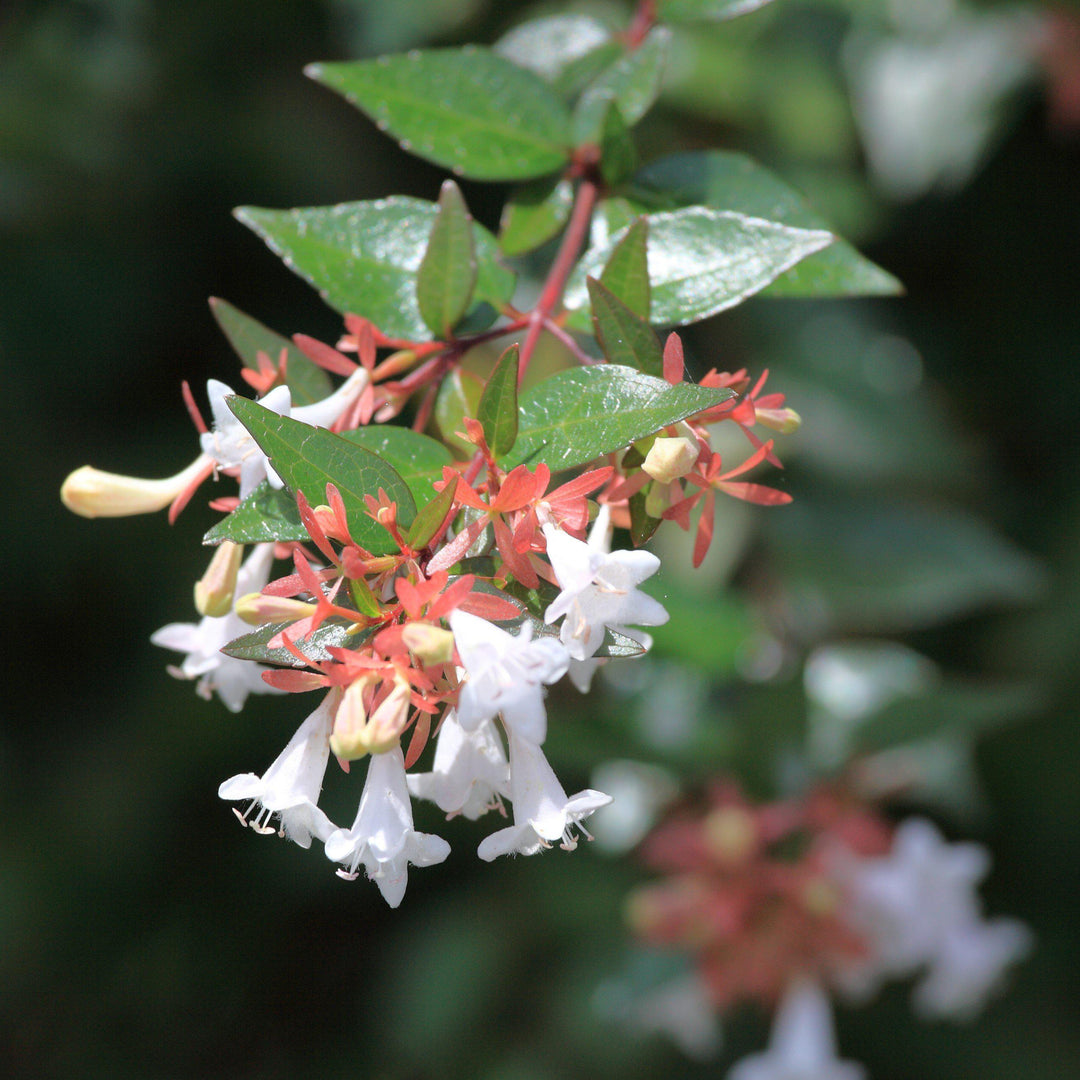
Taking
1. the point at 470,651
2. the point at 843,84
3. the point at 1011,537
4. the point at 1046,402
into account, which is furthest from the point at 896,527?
the point at 470,651

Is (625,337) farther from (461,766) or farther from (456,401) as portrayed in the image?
(461,766)

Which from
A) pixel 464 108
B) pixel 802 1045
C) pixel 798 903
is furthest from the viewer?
pixel 802 1045

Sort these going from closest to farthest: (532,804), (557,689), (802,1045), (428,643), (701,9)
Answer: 1. (428,643)
2. (532,804)
3. (701,9)
4. (802,1045)
5. (557,689)

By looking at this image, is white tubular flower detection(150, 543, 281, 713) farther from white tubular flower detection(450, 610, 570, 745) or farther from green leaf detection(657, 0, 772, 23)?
green leaf detection(657, 0, 772, 23)

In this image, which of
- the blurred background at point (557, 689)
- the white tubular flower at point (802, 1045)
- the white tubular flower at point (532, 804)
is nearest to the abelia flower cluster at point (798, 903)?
the white tubular flower at point (802, 1045)

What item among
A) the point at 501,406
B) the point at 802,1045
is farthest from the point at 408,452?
the point at 802,1045

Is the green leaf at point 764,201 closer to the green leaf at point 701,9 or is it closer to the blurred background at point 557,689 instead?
the green leaf at point 701,9

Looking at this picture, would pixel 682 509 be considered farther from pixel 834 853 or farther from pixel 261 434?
pixel 834 853

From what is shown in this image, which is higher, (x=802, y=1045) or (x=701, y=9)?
(x=701, y=9)
